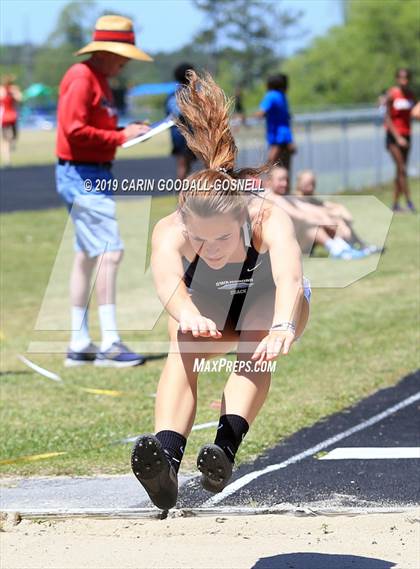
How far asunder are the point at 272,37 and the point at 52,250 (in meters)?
68.4

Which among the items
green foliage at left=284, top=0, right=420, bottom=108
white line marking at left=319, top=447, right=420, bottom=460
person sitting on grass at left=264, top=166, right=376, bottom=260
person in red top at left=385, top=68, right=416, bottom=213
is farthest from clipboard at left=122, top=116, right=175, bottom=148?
green foliage at left=284, top=0, right=420, bottom=108

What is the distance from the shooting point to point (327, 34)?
64750mm

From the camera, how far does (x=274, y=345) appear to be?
442 cm

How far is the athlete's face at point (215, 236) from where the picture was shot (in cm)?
462

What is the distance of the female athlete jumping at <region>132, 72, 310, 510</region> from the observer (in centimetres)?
458

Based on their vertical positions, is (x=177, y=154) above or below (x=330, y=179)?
above

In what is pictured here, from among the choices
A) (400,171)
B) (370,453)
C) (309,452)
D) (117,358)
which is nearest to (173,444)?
(309,452)

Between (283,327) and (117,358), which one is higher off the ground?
(283,327)

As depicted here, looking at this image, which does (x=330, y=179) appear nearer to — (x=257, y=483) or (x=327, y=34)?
(x=257, y=483)

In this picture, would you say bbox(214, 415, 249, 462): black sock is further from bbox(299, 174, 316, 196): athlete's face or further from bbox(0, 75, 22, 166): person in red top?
bbox(0, 75, 22, 166): person in red top

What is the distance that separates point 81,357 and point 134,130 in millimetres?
1908

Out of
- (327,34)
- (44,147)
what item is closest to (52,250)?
(44,147)

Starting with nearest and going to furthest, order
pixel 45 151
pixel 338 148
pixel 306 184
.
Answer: pixel 306 184
pixel 338 148
pixel 45 151

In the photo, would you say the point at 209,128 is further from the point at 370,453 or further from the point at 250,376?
the point at 370,453
